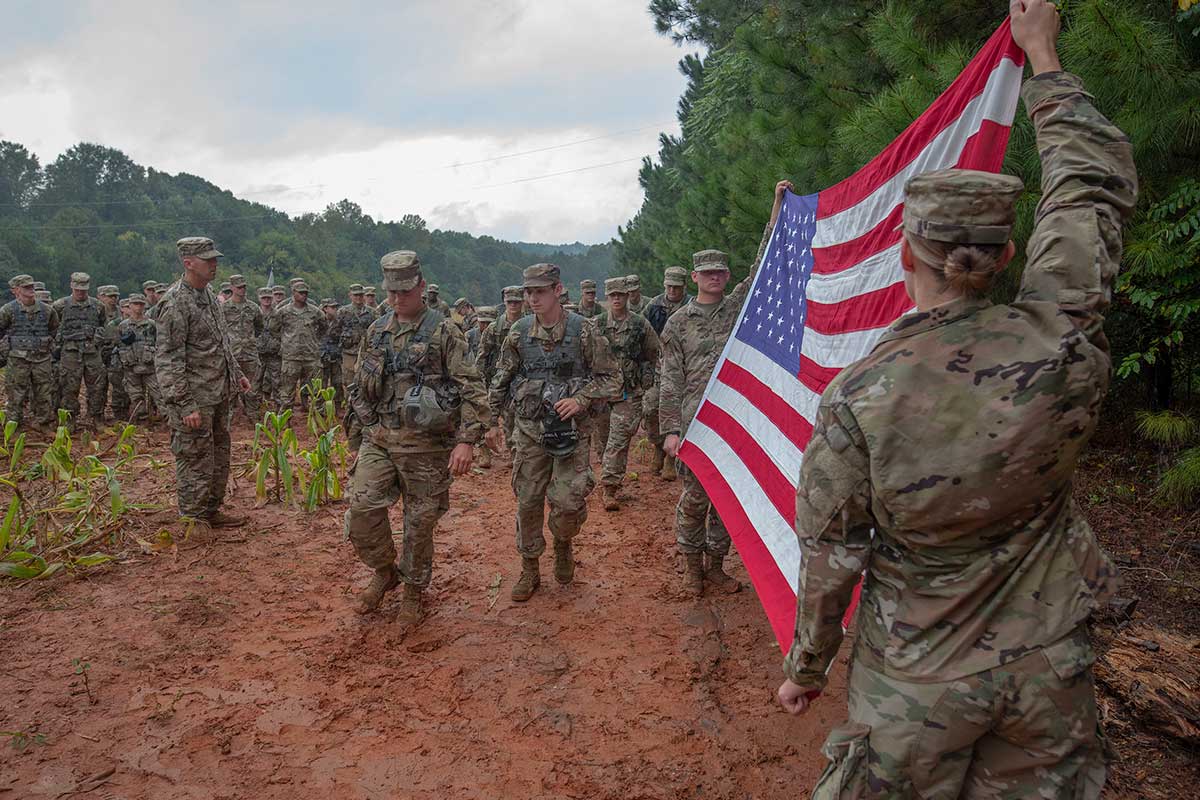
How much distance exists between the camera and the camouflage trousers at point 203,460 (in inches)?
245

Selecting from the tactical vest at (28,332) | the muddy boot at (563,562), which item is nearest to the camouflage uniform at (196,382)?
the muddy boot at (563,562)

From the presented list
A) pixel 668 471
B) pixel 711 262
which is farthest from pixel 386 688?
pixel 668 471

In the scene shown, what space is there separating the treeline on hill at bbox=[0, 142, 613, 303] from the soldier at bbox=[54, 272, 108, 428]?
27.9 m

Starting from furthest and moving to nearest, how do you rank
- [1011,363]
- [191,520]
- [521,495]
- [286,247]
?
[286,247] → [191,520] → [521,495] → [1011,363]

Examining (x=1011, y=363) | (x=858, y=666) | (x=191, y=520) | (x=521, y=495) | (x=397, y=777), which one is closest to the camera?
(x=1011, y=363)

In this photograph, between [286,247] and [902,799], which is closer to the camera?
[902,799]

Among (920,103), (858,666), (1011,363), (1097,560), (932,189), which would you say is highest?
(920,103)

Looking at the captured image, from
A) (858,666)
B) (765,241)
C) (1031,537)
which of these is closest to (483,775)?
(858,666)

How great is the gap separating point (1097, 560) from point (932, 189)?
92 centimetres

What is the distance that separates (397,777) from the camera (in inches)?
132

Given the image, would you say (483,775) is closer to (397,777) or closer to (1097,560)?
(397,777)

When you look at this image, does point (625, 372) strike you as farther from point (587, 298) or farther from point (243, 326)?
point (243, 326)

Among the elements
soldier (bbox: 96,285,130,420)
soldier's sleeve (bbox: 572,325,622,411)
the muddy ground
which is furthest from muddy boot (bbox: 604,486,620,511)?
soldier (bbox: 96,285,130,420)

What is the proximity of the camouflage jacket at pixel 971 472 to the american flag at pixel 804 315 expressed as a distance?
0.84 meters
